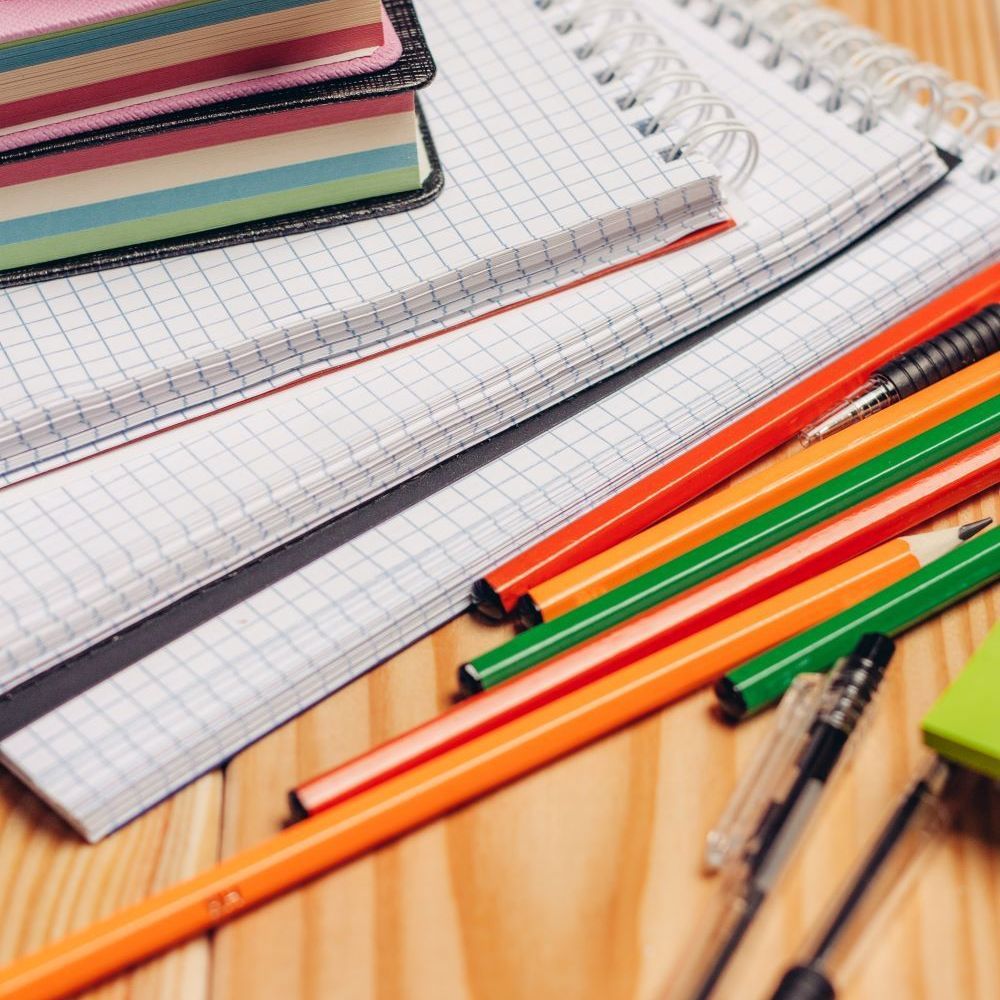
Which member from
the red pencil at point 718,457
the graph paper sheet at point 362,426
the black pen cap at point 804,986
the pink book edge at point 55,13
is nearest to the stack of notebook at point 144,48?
the pink book edge at point 55,13

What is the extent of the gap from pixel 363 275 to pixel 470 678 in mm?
233

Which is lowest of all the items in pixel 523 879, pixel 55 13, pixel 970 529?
pixel 523 879

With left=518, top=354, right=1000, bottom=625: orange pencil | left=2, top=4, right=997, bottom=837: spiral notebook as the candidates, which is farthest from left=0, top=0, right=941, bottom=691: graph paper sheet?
left=518, top=354, right=1000, bottom=625: orange pencil

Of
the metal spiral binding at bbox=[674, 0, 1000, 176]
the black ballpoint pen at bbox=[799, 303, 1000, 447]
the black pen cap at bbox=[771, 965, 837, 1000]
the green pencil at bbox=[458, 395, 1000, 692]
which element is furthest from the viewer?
the metal spiral binding at bbox=[674, 0, 1000, 176]

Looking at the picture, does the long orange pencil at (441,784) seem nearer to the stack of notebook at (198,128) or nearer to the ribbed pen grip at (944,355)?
the ribbed pen grip at (944,355)

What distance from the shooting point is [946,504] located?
2.09 feet

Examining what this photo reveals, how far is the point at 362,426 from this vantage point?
2.08 feet

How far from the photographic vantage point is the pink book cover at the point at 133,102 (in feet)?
1.95

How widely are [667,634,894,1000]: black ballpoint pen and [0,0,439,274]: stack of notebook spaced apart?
0.35 metres

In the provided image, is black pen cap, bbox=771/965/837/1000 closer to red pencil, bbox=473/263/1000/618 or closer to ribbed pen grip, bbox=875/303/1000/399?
red pencil, bbox=473/263/1000/618

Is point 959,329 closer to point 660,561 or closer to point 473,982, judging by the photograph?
point 660,561

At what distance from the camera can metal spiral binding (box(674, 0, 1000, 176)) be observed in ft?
2.66

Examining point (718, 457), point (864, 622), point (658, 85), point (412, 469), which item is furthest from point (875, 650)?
point (658, 85)

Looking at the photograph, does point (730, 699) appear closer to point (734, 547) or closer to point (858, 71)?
point (734, 547)
